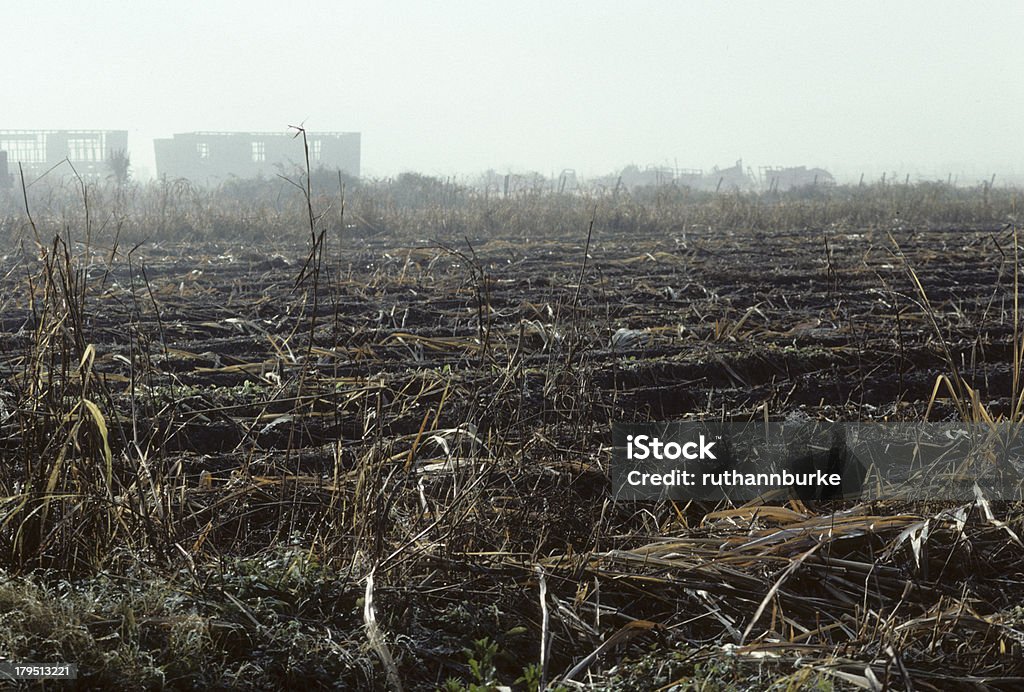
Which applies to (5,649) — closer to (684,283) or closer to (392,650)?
(392,650)

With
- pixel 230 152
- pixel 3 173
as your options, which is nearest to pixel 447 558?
pixel 3 173

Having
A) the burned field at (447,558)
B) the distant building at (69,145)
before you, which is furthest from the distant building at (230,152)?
the burned field at (447,558)

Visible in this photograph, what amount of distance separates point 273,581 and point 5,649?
52 cm

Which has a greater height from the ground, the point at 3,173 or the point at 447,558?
the point at 3,173

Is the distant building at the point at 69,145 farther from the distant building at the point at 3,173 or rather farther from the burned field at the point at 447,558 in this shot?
the burned field at the point at 447,558

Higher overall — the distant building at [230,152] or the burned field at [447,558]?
the distant building at [230,152]

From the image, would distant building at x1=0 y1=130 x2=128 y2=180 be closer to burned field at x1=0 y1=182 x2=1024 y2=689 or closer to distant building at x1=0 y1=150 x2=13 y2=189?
distant building at x1=0 y1=150 x2=13 y2=189

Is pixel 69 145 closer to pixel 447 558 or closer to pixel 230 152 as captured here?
pixel 230 152

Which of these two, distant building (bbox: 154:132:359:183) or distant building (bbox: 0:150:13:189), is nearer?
distant building (bbox: 0:150:13:189)

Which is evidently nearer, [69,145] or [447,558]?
[447,558]

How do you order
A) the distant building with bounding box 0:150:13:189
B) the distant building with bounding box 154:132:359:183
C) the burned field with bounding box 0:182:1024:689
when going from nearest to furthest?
the burned field with bounding box 0:182:1024:689 < the distant building with bounding box 0:150:13:189 < the distant building with bounding box 154:132:359:183

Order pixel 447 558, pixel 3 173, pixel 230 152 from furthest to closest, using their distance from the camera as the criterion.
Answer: pixel 230 152
pixel 3 173
pixel 447 558

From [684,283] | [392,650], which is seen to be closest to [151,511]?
[392,650]

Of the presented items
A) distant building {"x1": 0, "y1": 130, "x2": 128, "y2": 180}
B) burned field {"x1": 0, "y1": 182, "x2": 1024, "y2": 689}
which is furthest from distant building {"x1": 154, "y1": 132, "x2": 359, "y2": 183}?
burned field {"x1": 0, "y1": 182, "x2": 1024, "y2": 689}
